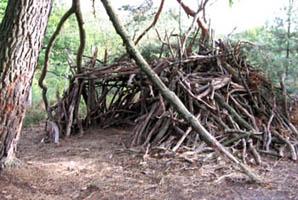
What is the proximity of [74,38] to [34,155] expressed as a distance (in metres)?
8.06

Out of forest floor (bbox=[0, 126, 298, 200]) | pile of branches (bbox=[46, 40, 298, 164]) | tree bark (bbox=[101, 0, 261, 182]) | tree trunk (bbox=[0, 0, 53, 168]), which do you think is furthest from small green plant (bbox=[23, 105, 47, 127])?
tree bark (bbox=[101, 0, 261, 182])

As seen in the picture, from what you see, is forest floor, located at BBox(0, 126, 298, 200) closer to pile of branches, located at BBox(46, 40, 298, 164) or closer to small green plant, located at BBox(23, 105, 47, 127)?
pile of branches, located at BBox(46, 40, 298, 164)

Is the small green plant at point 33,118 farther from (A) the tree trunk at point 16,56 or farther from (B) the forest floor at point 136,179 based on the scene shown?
(A) the tree trunk at point 16,56

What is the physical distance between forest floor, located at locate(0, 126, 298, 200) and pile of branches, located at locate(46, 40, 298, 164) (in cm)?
45

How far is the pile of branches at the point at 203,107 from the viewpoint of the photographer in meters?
4.61

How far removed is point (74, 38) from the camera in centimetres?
1202

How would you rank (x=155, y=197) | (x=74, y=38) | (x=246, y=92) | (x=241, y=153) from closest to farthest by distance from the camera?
(x=155, y=197) < (x=241, y=153) < (x=246, y=92) < (x=74, y=38)

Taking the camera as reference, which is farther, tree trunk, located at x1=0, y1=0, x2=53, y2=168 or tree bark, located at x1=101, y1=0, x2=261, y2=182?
tree trunk, located at x1=0, y1=0, x2=53, y2=168

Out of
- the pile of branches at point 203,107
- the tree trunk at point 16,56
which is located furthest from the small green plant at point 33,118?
the tree trunk at point 16,56

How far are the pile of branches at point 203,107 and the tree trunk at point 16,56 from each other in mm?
1692

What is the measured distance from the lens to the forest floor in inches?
112

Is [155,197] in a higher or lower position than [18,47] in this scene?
lower

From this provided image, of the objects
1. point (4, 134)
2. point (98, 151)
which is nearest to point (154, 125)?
point (98, 151)

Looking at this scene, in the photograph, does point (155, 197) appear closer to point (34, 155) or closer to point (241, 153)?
point (241, 153)
